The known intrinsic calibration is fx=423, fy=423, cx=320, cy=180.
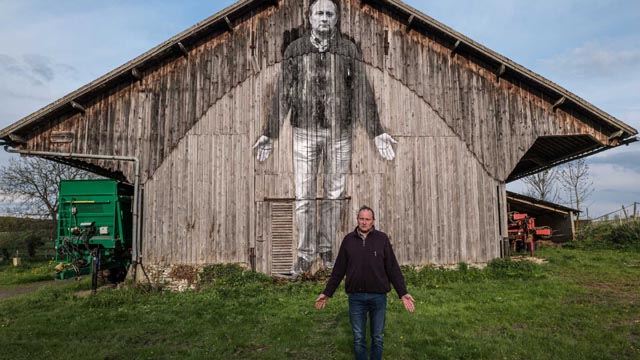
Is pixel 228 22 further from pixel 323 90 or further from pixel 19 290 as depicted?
pixel 19 290

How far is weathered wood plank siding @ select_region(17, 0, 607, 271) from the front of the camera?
40.0ft

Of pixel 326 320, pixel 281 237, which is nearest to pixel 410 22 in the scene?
pixel 281 237

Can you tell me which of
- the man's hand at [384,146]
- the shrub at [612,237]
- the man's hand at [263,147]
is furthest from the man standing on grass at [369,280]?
the shrub at [612,237]

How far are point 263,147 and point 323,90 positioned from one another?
2.51 m

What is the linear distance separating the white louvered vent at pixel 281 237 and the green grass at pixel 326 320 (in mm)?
580

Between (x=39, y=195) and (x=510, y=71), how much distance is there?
31.5 m

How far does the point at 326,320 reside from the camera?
809 cm

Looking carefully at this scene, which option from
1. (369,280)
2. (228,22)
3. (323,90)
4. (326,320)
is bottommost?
(326,320)

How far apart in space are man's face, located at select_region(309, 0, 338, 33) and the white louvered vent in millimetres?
5480

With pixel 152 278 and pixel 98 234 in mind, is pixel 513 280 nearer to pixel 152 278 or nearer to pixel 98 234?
pixel 152 278

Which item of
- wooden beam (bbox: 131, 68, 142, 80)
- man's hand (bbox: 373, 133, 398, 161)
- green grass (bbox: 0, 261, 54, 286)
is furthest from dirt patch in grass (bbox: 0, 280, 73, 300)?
man's hand (bbox: 373, 133, 398, 161)

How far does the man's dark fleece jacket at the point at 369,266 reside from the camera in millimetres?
5270

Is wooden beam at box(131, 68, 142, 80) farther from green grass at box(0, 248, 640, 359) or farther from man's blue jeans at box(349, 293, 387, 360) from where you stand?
man's blue jeans at box(349, 293, 387, 360)

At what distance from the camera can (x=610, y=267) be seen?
43.9ft
